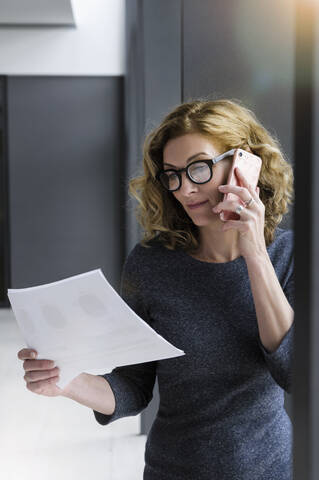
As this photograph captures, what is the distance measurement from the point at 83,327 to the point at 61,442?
7.76 ft

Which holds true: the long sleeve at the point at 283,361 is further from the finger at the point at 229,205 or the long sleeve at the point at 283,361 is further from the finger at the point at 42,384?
the finger at the point at 42,384

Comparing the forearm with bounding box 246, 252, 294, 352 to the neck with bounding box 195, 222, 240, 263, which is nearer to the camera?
the forearm with bounding box 246, 252, 294, 352

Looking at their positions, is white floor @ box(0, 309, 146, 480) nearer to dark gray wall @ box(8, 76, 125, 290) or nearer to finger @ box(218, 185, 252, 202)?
finger @ box(218, 185, 252, 202)

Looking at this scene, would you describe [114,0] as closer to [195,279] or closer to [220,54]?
[220,54]

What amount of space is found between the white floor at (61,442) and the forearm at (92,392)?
5.76 ft

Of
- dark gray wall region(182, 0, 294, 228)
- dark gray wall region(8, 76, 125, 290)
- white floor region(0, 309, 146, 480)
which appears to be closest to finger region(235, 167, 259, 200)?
dark gray wall region(182, 0, 294, 228)

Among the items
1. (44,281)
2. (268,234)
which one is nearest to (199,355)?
(268,234)

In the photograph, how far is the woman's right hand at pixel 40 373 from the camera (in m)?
0.89

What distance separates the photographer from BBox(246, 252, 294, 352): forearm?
33.1 inches

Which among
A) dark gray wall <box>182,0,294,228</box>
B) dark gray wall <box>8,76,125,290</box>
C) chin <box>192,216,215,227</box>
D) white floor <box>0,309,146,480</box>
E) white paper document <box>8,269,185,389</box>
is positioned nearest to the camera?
white paper document <box>8,269,185,389</box>

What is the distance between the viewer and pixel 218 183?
98 cm

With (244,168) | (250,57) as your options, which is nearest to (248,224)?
(244,168)

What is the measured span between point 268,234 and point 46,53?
18.4 ft

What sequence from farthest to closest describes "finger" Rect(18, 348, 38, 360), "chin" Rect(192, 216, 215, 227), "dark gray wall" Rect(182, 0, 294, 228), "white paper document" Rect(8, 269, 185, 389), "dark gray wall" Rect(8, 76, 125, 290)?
1. "dark gray wall" Rect(8, 76, 125, 290)
2. "dark gray wall" Rect(182, 0, 294, 228)
3. "chin" Rect(192, 216, 215, 227)
4. "finger" Rect(18, 348, 38, 360)
5. "white paper document" Rect(8, 269, 185, 389)
